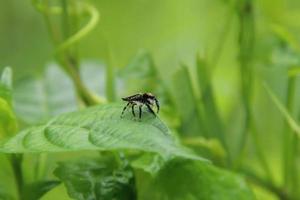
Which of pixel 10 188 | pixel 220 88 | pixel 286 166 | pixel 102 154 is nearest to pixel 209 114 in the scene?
pixel 286 166

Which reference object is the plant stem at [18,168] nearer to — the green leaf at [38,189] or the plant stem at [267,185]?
the green leaf at [38,189]

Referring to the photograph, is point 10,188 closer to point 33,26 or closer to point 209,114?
point 209,114

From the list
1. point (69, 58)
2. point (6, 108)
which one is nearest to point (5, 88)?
point (6, 108)

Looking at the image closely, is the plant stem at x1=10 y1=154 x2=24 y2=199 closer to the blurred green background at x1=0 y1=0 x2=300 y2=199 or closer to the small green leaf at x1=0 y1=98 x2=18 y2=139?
the small green leaf at x1=0 y1=98 x2=18 y2=139

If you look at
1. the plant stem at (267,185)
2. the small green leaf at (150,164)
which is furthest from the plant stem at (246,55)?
the small green leaf at (150,164)

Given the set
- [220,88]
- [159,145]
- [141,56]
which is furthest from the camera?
[220,88]

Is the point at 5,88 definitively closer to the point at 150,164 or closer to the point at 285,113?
the point at 150,164

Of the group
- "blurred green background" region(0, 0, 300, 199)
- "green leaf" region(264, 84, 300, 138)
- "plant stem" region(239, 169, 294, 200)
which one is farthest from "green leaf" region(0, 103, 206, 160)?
"blurred green background" region(0, 0, 300, 199)
